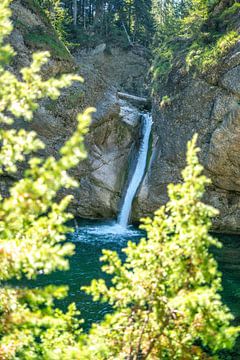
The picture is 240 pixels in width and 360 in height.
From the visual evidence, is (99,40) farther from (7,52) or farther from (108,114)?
(7,52)

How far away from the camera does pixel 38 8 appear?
29.4 metres

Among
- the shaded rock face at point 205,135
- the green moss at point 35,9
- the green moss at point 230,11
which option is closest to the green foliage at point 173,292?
the shaded rock face at point 205,135

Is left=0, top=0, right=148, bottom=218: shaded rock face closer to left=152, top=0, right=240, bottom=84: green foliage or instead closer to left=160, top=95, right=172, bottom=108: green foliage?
left=160, top=95, right=172, bottom=108: green foliage

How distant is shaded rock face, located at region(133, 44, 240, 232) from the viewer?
22922 mm

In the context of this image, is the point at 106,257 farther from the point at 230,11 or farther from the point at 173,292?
the point at 230,11

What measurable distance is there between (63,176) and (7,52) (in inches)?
80.5

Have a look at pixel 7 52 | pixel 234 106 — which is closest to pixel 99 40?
pixel 234 106

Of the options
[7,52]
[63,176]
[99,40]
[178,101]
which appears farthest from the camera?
[99,40]

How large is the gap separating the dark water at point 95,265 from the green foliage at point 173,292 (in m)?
7.86

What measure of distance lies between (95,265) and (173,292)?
15.9m

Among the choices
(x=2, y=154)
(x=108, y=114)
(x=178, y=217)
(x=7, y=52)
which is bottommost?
(x=178, y=217)

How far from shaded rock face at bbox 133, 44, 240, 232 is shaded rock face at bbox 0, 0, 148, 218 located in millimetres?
2256

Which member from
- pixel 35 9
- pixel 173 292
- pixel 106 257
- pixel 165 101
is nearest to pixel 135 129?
pixel 165 101

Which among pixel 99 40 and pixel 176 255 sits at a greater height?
pixel 99 40
